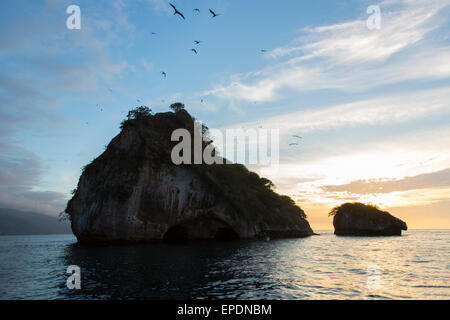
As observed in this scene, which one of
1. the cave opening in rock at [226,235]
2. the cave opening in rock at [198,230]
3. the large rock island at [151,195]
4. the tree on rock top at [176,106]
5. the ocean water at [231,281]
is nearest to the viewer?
the ocean water at [231,281]

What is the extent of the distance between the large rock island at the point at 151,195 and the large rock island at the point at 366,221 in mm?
52387

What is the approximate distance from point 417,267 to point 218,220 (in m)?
39.7

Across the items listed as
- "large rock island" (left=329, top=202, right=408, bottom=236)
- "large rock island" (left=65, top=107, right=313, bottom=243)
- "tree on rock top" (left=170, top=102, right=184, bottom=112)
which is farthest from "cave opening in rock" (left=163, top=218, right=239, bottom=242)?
"large rock island" (left=329, top=202, right=408, bottom=236)

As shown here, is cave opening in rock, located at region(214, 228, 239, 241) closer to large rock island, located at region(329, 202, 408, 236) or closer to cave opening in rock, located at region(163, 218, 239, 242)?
cave opening in rock, located at region(163, 218, 239, 242)

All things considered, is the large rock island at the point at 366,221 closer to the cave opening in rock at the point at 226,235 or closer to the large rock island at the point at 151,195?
the large rock island at the point at 151,195

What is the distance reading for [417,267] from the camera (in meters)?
26.4

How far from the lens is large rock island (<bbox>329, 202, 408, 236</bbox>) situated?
324 ft

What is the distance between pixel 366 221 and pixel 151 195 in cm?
7869

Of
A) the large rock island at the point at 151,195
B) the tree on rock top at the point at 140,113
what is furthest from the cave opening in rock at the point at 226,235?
the tree on rock top at the point at 140,113

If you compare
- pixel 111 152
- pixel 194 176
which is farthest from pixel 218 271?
pixel 111 152

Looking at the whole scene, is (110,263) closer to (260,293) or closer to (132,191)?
(260,293)

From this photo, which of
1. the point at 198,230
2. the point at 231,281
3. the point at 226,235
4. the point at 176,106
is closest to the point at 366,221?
the point at 226,235

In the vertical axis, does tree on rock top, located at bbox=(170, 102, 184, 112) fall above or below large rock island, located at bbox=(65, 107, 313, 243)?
above

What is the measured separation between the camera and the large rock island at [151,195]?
5012 centimetres
